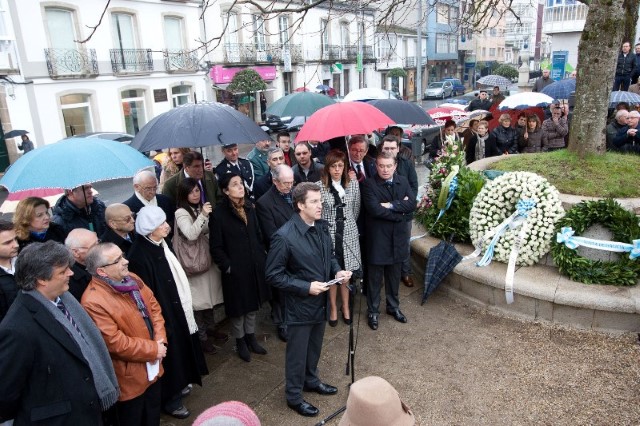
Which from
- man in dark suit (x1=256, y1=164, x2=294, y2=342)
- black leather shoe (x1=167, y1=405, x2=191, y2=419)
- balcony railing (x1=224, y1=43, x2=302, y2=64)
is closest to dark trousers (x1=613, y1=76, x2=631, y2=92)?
man in dark suit (x1=256, y1=164, x2=294, y2=342)

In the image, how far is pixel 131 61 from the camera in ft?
75.8

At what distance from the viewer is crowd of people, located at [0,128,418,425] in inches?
104

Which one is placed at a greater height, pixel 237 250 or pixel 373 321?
pixel 237 250

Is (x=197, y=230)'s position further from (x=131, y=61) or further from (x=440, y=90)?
(x=440, y=90)

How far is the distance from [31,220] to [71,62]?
65.8 ft

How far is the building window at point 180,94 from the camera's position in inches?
1025

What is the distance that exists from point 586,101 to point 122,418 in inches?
239

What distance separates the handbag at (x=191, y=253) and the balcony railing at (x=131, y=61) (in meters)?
21.1

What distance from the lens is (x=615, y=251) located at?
4.85m

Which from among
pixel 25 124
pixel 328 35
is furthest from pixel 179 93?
pixel 328 35

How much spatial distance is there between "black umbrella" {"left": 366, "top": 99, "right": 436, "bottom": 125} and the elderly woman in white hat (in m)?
4.02

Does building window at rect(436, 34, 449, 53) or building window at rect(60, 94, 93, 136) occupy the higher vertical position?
building window at rect(436, 34, 449, 53)

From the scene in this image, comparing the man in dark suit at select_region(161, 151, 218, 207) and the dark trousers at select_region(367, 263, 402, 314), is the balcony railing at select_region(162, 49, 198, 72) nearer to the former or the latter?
the man in dark suit at select_region(161, 151, 218, 207)

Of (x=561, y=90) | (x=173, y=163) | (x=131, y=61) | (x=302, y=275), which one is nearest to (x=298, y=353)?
(x=302, y=275)
